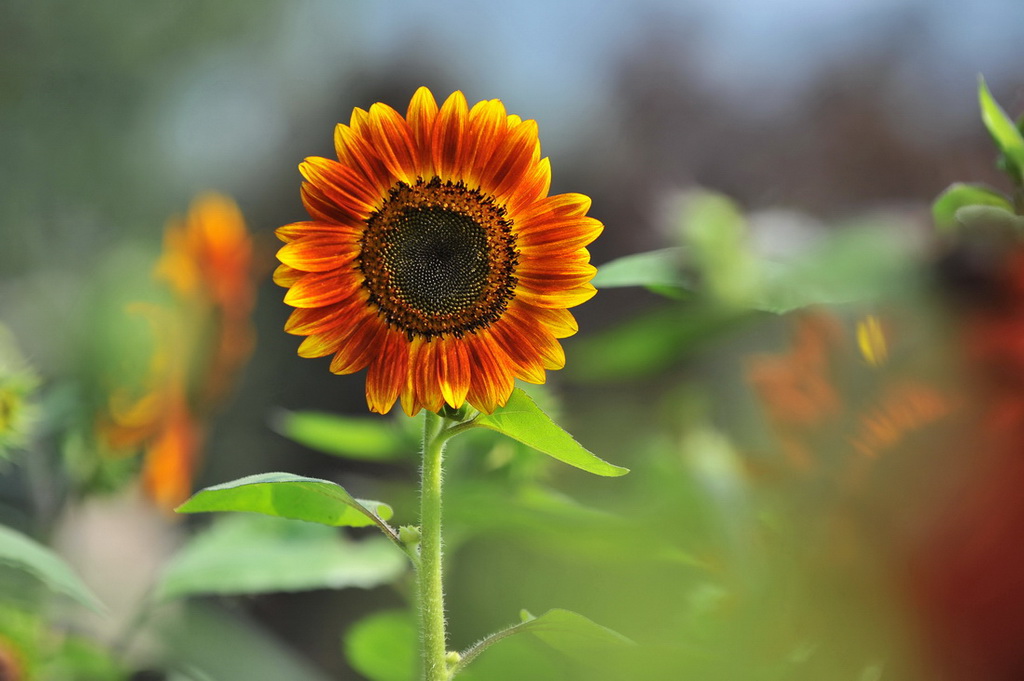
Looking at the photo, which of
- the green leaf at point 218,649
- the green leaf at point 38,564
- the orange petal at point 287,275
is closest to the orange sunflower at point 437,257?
the orange petal at point 287,275

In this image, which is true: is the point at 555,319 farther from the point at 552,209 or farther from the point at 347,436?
the point at 347,436

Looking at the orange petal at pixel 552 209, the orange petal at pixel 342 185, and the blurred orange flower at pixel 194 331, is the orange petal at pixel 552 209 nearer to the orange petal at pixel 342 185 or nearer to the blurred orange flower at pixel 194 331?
the orange petal at pixel 342 185

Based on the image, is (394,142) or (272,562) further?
(272,562)

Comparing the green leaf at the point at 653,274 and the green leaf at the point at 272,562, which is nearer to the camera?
the green leaf at the point at 653,274

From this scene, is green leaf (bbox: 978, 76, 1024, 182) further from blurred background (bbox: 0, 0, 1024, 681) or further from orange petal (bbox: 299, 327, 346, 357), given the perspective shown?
orange petal (bbox: 299, 327, 346, 357)

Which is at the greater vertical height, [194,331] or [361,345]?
[194,331]

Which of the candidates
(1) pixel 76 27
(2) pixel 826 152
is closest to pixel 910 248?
(2) pixel 826 152

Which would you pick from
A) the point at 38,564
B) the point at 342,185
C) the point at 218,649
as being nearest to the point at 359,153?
the point at 342,185
